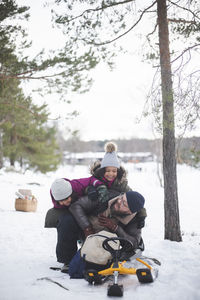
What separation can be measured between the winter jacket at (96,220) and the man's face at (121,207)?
64 mm

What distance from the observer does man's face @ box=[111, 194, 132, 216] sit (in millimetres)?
3314

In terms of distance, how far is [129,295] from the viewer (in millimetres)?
2709

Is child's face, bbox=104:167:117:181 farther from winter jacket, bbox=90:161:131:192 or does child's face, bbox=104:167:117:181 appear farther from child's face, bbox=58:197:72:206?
child's face, bbox=58:197:72:206

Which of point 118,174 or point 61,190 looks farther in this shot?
point 118,174

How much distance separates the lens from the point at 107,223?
337 cm

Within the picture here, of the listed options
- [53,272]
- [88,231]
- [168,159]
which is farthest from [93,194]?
[168,159]

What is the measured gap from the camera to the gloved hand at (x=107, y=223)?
3338 mm

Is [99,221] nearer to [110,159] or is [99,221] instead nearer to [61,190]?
[61,190]

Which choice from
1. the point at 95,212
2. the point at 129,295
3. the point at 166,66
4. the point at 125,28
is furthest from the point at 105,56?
the point at 129,295

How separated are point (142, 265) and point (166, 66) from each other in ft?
11.5

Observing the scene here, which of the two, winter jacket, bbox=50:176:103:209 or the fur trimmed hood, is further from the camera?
the fur trimmed hood

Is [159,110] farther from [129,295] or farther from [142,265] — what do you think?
[129,295]

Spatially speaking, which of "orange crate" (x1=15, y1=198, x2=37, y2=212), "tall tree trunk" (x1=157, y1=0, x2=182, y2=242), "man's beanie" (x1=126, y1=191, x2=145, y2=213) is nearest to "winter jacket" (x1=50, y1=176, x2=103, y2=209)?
"man's beanie" (x1=126, y1=191, x2=145, y2=213)

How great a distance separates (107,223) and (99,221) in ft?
0.45
